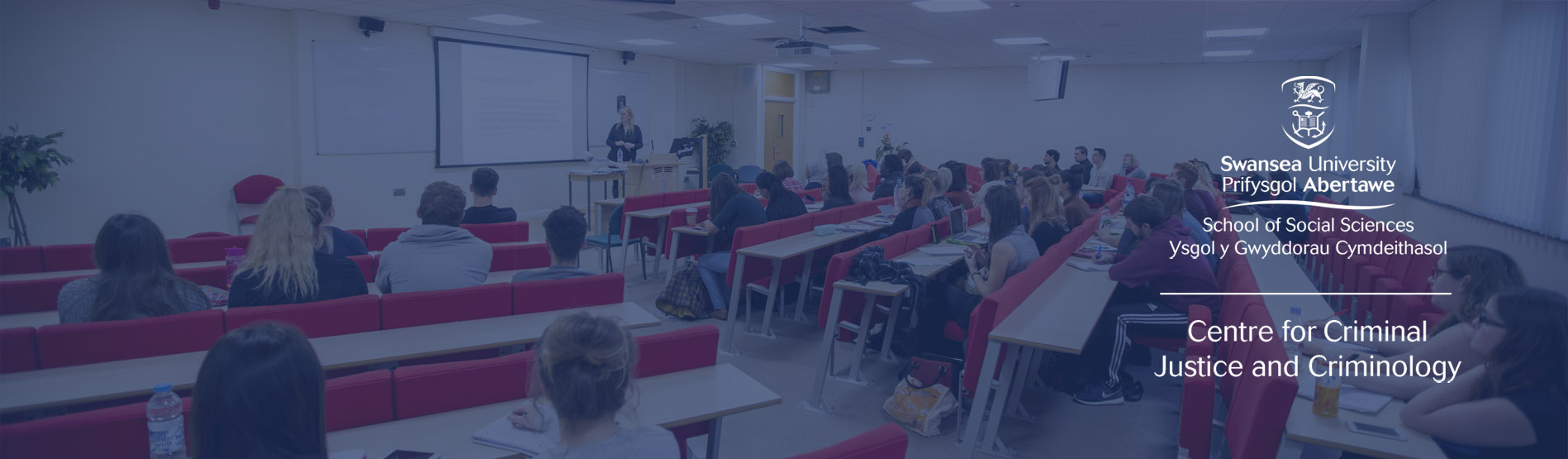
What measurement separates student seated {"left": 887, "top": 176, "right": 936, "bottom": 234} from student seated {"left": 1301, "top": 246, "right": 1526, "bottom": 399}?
3221 mm

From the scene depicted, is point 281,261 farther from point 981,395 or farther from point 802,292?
point 802,292

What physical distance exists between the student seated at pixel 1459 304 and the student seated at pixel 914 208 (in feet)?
10.6

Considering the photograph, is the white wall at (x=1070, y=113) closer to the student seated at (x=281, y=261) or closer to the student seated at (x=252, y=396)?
the student seated at (x=281, y=261)

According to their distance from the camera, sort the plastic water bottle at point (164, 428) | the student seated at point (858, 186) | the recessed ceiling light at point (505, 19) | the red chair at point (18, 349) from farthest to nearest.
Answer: the recessed ceiling light at point (505, 19)
the student seated at point (858, 186)
the red chair at point (18, 349)
the plastic water bottle at point (164, 428)

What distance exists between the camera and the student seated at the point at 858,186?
25.2 feet

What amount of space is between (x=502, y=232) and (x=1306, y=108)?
45.3ft

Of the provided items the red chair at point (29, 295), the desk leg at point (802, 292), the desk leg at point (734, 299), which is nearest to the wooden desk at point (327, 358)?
the red chair at point (29, 295)

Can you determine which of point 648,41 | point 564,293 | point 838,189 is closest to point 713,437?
point 564,293

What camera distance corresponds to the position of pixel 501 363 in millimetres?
2480

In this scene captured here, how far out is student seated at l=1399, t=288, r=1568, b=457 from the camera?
2174 mm

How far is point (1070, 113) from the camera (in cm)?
1516

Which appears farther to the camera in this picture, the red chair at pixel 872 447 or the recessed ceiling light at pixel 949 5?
the recessed ceiling light at pixel 949 5

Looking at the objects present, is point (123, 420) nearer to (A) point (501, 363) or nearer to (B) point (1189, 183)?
(A) point (501, 363)

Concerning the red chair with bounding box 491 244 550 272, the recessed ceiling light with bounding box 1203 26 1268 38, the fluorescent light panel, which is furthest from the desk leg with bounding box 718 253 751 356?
the recessed ceiling light with bounding box 1203 26 1268 38
